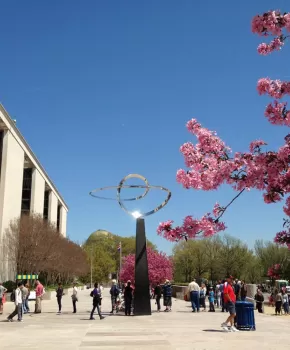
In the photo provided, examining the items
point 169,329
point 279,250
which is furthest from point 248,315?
point 279,250

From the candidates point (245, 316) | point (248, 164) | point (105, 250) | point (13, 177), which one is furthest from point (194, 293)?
point (105, 250)

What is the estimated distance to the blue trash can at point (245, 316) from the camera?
15.8m

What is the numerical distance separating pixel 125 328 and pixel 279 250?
6737 centimetres

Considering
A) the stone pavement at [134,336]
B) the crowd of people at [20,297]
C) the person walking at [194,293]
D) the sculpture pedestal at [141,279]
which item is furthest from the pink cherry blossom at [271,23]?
the person walking at [194,293]

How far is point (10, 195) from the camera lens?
55.7 metres

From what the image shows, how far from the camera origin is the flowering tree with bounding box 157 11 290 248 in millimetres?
6234

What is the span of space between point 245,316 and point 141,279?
7876 millimetres

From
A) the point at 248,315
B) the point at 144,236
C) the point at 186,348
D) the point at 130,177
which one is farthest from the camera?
the point at 130,177

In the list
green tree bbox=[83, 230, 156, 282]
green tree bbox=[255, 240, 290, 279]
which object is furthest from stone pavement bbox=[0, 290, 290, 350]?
green tree bbox=[83, 230, 156, 282]

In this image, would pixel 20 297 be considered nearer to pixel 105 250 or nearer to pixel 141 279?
pixel 141 279

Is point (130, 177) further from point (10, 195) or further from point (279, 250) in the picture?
point (279, 250)

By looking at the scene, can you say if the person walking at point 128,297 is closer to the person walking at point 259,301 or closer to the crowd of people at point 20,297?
the crowd of people at point 20,297

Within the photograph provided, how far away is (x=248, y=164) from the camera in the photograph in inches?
260

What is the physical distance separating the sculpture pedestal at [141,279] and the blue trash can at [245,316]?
7417 millimetres
